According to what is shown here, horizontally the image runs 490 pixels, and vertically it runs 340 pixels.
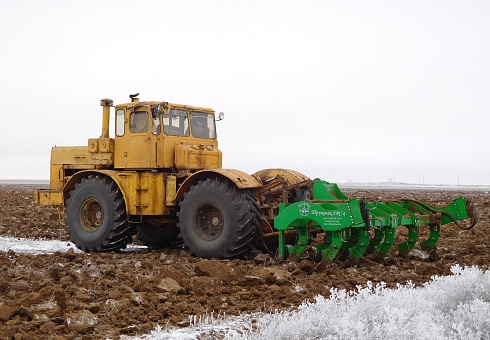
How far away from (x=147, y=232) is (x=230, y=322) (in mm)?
7246

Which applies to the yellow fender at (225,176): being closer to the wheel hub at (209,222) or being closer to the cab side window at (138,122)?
the wheel hub at (209,222)

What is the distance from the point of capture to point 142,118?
456 inches

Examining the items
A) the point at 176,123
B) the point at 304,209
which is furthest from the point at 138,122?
the point at 304,209

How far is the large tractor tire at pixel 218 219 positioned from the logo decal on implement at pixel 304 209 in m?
0.96

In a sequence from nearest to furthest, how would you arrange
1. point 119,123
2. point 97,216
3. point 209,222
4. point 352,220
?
point 352,220, point 209,222, point 119,123, point 97,216

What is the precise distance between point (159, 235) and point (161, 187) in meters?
1.99

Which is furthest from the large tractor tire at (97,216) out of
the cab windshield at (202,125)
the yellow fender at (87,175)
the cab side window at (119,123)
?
the cab windshield at (202,125)

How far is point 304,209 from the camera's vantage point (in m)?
9.27

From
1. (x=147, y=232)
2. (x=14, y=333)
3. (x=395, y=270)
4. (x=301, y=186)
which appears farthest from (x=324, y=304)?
(x=147, y=232)

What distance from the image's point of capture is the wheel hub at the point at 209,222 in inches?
415

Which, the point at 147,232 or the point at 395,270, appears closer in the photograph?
the point at 395,270

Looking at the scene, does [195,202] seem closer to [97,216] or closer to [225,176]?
[225,176]

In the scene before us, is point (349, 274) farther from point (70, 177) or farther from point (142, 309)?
point (70, 177)

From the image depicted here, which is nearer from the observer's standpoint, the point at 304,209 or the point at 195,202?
the point at 304,209
